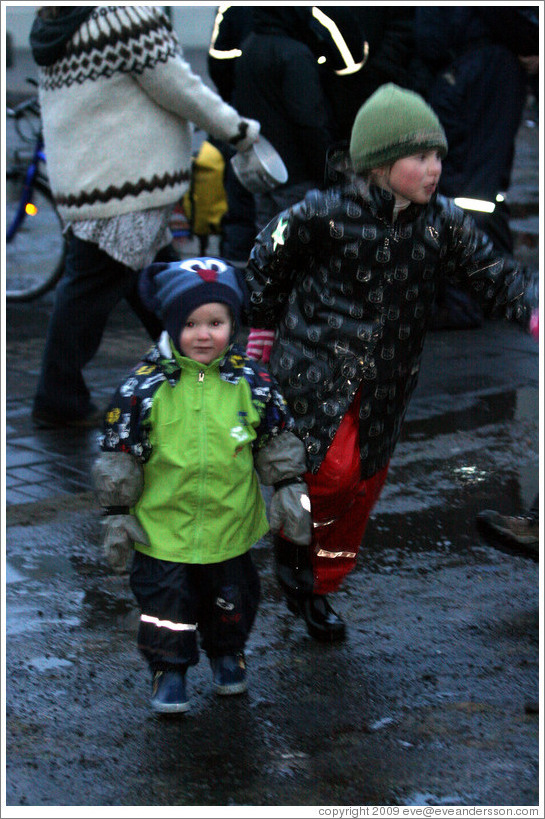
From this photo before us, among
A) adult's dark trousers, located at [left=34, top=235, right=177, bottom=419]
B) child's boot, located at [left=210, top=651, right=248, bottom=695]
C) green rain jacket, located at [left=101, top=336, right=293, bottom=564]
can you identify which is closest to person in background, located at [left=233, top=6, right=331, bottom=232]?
adult's dark trousers, located at [left=34, top=235, right=177, bottom=419]

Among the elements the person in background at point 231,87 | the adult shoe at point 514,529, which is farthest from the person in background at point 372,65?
the adult shoe at point 514,529

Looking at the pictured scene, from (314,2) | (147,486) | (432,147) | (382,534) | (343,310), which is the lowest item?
(382,534)

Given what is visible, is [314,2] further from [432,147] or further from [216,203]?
[432,147]

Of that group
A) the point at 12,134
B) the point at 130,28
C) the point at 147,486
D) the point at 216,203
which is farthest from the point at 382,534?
the point at 12,134

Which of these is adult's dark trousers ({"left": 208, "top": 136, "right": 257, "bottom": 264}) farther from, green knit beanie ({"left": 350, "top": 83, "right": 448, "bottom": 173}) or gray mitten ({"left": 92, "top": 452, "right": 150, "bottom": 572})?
gray mitten ({"left": 92, "top": 452, "right": 150, "bottom": 572})

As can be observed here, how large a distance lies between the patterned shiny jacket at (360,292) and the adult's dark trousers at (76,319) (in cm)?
220

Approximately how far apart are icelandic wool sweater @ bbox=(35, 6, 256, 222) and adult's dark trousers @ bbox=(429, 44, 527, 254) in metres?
2.51

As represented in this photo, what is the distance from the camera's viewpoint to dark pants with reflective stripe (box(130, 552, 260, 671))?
3631mm

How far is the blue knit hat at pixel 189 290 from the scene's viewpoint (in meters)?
3.58

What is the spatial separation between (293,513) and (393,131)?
116cm

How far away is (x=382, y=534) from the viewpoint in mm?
5066

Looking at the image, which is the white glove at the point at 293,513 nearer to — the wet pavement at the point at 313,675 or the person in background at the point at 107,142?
the wet pavement at the point at 313,675

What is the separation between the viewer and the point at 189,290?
3.58 m

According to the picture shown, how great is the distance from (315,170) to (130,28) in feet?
6.34
